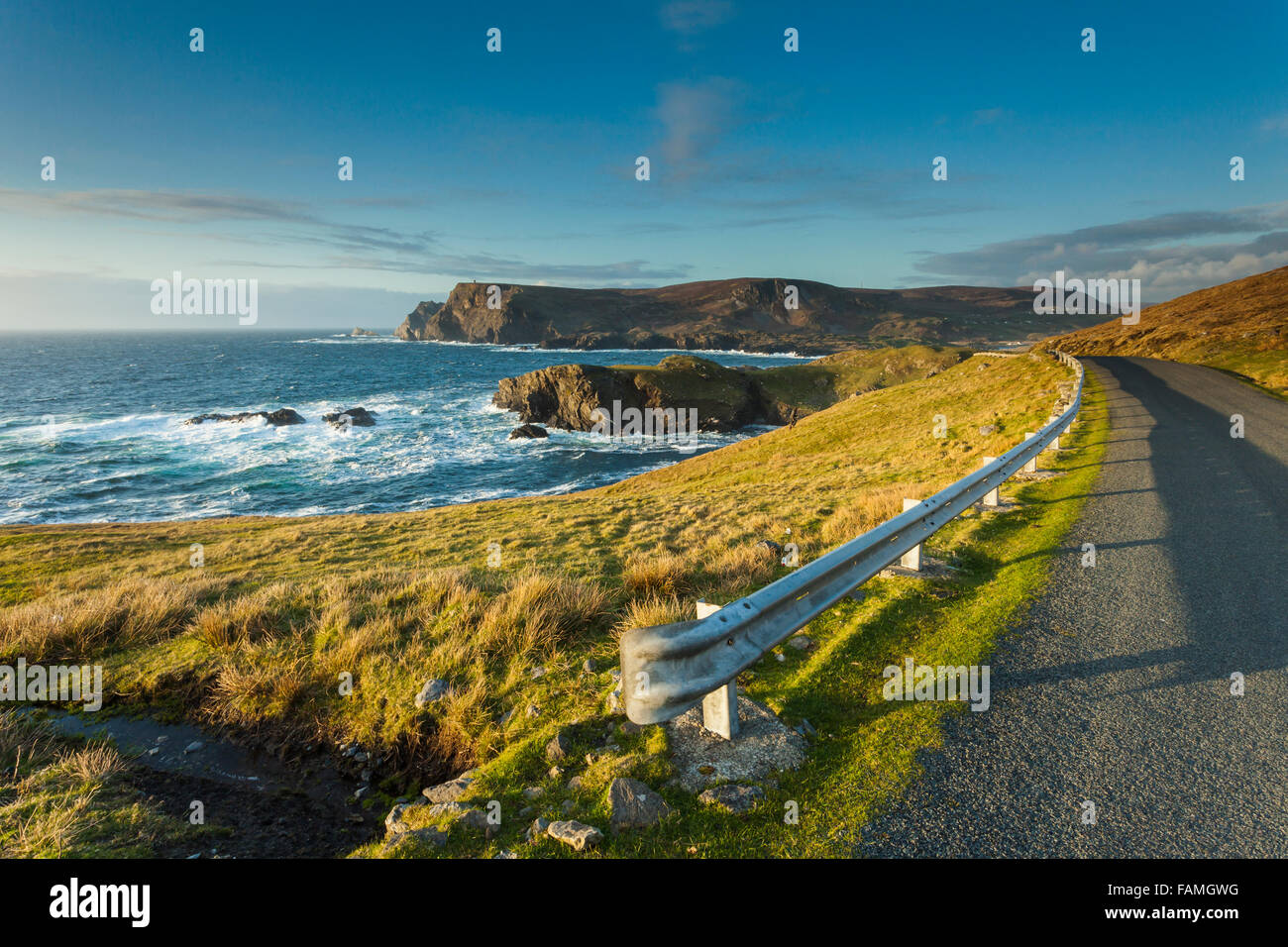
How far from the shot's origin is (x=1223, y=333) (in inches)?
1848

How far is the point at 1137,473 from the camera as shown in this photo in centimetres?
1037

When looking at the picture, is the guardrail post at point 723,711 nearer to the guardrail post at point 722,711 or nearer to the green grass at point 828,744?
the guardrail post at point 722,711

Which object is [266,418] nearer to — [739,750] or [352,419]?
[352,419]

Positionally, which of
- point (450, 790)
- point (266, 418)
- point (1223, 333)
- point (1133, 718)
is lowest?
point (450, 790)

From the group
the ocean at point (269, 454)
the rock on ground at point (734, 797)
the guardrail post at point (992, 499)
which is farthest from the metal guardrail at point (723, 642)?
the ocean at point (269, 454)

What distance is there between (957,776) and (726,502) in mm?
12888

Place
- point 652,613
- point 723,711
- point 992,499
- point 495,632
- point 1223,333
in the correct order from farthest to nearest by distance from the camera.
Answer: point 1223,333, point 992,499, point 495,632, point 652,613, point 723,711

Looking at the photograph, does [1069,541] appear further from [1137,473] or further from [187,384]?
[187,384]

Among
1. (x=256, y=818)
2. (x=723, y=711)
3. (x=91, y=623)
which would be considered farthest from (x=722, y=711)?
(x=91, y=623)

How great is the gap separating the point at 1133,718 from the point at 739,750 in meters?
2.54

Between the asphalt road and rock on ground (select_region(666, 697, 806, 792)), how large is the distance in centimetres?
66

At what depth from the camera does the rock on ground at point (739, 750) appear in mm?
3236

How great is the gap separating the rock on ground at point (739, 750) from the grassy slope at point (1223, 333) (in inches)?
1236
